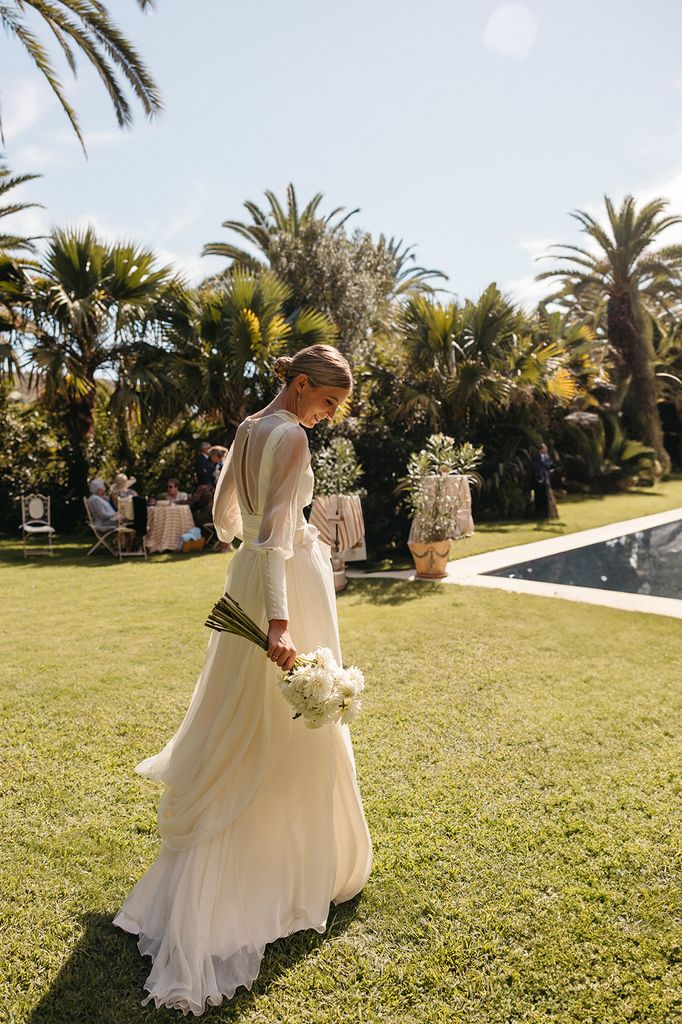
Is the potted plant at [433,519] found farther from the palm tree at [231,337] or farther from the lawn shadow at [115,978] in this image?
the lawn shadow at [115,978]

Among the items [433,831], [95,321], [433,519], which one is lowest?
[433,831]

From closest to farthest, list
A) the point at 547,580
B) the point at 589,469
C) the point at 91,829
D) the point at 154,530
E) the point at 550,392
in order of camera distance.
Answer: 1. the point at 91,829
2. the point at 547,580
3. the point at 154,530
4. the point at 550,392
5. the point at 589,469

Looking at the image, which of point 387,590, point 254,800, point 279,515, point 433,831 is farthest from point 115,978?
point 387,590

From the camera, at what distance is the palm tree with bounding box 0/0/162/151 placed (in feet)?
31.3

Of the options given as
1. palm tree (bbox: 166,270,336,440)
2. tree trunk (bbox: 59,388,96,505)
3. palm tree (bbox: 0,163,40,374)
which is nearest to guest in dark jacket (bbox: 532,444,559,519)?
palm tree (bbox: 166,270,336,440)

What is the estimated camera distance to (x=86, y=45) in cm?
998

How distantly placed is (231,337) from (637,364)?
16356mm

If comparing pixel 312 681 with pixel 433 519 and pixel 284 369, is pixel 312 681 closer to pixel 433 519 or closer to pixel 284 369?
pixel 284 369

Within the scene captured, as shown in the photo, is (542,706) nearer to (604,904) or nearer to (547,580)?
(604,904)

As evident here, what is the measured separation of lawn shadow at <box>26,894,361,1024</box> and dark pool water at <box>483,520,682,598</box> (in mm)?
6811

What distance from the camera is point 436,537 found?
8.84m

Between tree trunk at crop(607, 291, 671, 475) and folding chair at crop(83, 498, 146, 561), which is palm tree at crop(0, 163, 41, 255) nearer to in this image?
folding chair at crop(83, 498, 146, 561)

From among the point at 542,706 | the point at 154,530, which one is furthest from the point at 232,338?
the point at 542,706

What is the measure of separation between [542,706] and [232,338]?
378 inches
